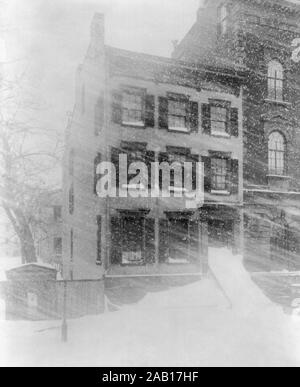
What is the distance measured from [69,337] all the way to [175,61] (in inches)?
511

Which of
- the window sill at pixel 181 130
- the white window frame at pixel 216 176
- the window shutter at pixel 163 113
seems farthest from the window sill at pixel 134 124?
the white window frame at pixel 216 176

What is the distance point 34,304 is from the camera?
14281 millimetres

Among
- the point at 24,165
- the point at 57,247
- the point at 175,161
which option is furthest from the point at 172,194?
the point at 57,247

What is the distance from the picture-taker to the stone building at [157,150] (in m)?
17.9

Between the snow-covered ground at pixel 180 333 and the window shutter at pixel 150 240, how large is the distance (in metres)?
1.54

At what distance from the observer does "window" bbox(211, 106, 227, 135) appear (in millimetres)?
20391

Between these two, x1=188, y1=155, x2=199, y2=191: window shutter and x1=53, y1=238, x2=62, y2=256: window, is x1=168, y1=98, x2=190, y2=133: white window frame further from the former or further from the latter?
x1=53, y1=238, x2=62, y2=256: window

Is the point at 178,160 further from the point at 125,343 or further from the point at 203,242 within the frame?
the point at 125,343

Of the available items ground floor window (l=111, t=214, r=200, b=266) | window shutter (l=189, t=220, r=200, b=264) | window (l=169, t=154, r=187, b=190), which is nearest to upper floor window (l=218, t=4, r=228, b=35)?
window (l=169, t=154, r=187, b=190)

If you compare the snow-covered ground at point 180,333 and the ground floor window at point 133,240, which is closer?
the snow-covered ground at point 180,333

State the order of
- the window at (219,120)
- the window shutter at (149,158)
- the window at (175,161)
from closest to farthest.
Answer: the window shutter at (149,158)
the window at (175,161)
the window at (219,120)

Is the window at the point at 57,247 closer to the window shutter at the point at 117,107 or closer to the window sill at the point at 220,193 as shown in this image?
the window sill at the point at 220,193

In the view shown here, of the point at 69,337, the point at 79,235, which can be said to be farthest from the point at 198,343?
the point at 79,235

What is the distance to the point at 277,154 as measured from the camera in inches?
872
